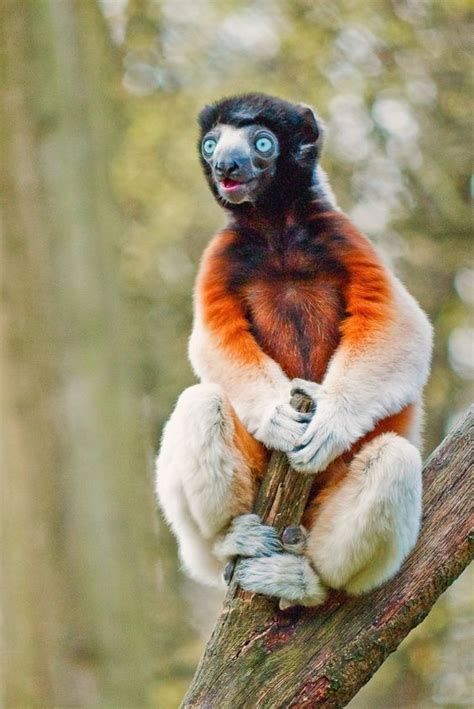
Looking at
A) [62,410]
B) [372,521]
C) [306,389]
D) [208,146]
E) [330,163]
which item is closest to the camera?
[372,521]

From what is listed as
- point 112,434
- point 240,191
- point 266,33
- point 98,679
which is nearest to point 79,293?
point 112,434

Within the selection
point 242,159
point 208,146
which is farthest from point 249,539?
point 208,146

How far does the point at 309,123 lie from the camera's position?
23.3ft

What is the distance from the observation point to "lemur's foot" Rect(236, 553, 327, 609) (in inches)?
231

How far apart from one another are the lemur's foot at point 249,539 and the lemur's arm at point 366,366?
0.43 metres

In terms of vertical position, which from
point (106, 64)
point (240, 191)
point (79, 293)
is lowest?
point (79, 293)

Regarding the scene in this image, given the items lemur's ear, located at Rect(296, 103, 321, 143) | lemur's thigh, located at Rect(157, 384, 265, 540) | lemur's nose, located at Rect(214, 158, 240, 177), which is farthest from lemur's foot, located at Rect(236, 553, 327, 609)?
lemur's ear, located at Rect(296, 103, 321, 143)

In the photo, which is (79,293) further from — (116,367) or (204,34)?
(204,34)

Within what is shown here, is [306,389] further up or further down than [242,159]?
further down

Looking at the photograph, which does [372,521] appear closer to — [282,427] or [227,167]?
[282,427]

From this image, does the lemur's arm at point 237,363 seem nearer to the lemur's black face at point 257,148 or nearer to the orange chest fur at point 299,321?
the orange chest fur at point 299,321

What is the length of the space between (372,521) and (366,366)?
989 mm

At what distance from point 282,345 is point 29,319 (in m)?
2.61

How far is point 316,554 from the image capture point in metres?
6.00
